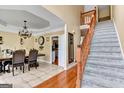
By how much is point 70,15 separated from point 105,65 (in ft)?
12.0

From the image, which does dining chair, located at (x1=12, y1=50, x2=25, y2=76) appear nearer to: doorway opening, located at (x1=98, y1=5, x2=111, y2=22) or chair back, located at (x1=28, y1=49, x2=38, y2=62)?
chair back, located at (x1=28, y1=49, x2=38, y2=62)

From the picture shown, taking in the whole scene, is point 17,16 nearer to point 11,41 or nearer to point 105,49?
point 11,41

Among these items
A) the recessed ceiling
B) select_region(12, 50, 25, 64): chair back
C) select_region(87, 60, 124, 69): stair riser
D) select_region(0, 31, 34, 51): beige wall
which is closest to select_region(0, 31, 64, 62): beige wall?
select_region(0, 31, 34, 51): beige wall

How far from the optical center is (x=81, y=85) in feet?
10.5

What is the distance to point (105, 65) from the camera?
354 cm

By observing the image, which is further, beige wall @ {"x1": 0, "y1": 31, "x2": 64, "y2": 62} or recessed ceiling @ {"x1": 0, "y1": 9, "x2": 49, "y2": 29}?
beige wall @ {"x1": 0, "y1": 31, "x2": 64, "y2": 62}

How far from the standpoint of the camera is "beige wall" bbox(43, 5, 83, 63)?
4.84m

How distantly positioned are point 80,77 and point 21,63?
3102mm

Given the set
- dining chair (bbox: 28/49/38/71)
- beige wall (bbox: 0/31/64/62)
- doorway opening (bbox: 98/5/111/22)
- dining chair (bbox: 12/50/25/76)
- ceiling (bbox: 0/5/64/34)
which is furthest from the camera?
beige wall (bbox: 0/31/64/62)

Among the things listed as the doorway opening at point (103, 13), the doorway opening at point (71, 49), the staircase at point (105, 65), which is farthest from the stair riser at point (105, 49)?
the doorway opening at point (103, 13)

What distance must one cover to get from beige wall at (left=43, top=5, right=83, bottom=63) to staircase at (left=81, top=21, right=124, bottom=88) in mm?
1766

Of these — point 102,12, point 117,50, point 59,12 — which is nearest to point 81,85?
point 117,50

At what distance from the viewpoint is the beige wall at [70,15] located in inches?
191

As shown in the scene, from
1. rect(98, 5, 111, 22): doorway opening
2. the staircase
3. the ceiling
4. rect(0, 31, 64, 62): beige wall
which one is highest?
rect(98, 5, 111, 22): doorway opening
